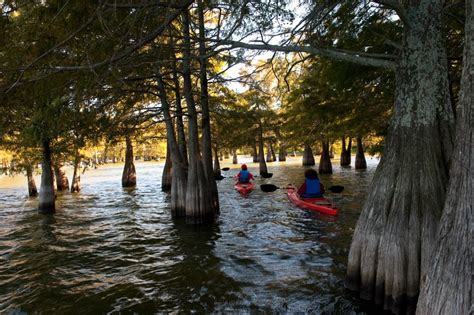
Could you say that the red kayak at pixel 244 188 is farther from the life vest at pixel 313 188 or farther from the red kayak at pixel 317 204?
the life vest at pixel 313 188

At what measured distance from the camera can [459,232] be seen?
376 cm

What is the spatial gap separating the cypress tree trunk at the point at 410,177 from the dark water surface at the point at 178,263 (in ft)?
3.18

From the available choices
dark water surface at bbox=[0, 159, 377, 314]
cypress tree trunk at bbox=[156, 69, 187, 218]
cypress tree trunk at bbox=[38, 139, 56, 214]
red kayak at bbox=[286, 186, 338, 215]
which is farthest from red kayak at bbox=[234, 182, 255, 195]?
cypress tree trunk at bbox=[38, 139, 56, 214]

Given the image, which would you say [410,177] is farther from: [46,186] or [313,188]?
[46,186]

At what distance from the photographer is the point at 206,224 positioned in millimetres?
13367

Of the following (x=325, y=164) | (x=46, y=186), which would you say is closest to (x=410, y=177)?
(x=46, y=186)

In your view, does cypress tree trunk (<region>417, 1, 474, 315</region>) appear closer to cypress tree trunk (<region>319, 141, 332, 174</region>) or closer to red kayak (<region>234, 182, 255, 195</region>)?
red kayak (<region>234, 182, 255, 195</region>)

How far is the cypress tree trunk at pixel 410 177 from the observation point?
5277mm

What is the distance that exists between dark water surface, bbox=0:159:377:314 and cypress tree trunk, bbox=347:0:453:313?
97 cm

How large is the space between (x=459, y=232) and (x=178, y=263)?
7265 millimetres

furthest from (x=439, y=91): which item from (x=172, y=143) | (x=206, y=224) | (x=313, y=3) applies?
(x=172, y=143)

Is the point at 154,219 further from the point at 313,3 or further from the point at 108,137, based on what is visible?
the point at 313,3

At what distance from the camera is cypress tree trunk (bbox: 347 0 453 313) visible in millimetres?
5277

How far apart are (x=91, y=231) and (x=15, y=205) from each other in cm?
1160
